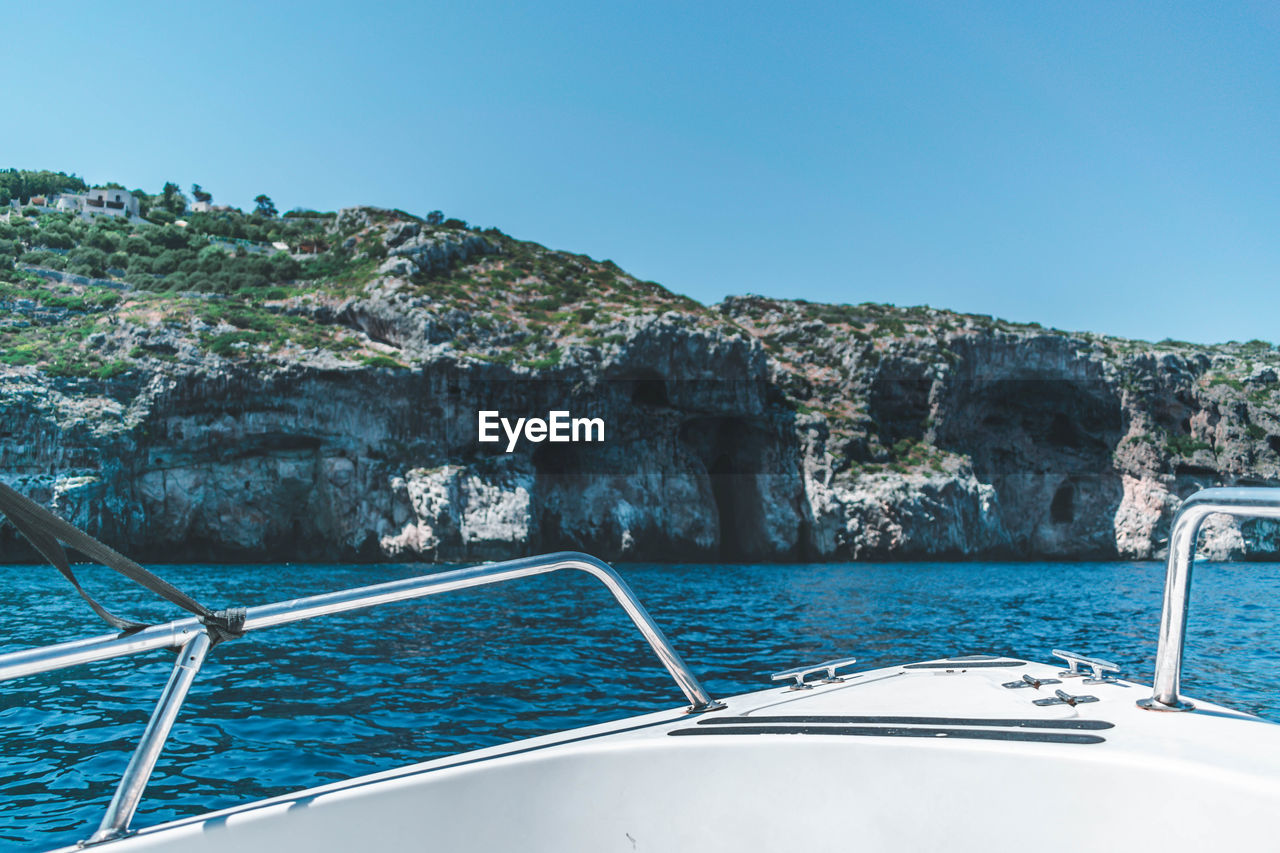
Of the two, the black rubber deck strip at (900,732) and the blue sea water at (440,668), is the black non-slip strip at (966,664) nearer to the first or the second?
the black rubber deck strip at (900,732)

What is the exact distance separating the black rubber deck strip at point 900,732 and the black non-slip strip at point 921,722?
8 centimetres

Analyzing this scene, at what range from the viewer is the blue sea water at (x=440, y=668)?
472cm

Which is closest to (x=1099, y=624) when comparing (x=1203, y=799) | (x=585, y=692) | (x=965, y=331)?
(x=585, y=692)

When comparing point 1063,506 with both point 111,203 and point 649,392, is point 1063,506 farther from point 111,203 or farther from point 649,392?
point 111,203

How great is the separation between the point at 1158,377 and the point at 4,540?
59.4 m

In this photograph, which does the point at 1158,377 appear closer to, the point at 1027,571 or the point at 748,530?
the point at 1027,571

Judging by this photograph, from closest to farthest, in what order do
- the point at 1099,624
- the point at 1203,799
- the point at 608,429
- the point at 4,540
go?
the point at 1203,799, the point at 1099,624, the point at 4,540, the point at 608,429

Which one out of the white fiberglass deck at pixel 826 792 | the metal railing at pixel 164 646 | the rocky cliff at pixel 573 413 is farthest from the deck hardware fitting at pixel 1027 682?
the rocky cliff at pixel 573 413

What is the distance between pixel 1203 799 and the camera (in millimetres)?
1682

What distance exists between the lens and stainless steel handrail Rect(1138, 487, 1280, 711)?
1784 millimetres

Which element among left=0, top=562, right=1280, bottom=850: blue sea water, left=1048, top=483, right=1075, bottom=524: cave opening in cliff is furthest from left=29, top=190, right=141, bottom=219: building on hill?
left=1048, top=483, right=1075, bottom=524: cave opening in cliff

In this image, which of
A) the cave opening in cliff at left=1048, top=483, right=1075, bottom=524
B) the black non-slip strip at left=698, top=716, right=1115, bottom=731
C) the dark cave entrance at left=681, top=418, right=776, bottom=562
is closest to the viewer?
the black non-slip strip at left=698, top=716, right=1115, bottom=731

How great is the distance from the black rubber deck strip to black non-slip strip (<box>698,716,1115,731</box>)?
8 cm

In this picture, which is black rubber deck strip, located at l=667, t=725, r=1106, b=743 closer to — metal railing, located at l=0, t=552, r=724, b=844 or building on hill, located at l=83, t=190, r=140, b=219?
metal railing, located at l=0, t=552, r=724, b=844
